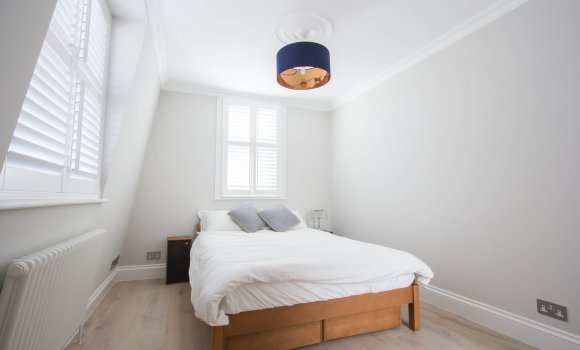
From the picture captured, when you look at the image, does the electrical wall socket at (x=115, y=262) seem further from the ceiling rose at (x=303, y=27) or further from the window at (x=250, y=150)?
the ceiling rose at (x=303, y=27)

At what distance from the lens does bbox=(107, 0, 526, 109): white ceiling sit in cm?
230

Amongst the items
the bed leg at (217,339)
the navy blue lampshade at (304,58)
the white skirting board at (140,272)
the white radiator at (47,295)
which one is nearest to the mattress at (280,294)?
the bed leg at (217,339)

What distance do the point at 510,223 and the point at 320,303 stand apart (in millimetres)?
1665

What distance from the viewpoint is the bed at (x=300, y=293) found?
5.36ft

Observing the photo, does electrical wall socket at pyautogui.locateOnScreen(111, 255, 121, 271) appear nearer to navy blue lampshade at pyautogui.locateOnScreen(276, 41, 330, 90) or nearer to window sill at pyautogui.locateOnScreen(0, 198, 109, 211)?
window sill at pyautogui.locateOnScreen(0, 198, 109, 211)

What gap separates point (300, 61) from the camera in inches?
87.1

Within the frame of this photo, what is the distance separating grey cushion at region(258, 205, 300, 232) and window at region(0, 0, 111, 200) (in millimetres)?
2019

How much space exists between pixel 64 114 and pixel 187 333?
1.73m

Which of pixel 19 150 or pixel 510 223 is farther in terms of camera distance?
pixel 510 223

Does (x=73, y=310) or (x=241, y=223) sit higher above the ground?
(x=241, y=223)

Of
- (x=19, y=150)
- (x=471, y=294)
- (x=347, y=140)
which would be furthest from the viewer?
(x=347, y=140)

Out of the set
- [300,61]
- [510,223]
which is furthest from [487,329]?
[300,61]

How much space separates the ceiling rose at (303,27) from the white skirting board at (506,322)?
278 cm

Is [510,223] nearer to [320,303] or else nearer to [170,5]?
[320,303]
